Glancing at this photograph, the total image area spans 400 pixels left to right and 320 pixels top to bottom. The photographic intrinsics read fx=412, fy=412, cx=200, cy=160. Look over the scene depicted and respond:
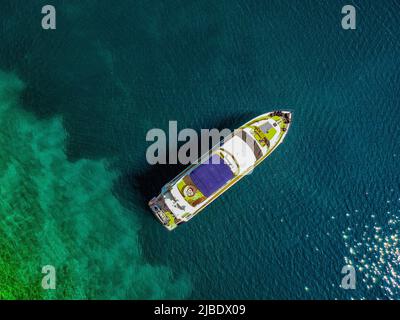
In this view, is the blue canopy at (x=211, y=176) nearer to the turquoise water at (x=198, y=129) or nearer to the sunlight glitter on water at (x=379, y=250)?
the turquoise water at (x=198, y=129)

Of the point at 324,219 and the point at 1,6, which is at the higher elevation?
the point at 1,6

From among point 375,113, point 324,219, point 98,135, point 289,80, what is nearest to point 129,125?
point 98,135

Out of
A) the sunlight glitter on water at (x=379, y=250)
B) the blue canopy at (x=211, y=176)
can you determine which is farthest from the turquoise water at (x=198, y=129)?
the blue canopy at (x=211, y=176)

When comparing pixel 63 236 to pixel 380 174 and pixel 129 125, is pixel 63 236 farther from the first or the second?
pixel 380 174

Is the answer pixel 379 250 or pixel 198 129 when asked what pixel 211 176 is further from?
pixel 379 250

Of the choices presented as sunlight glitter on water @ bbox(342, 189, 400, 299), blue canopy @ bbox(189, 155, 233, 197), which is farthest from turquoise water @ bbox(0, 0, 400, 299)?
blue canopy @ bbox(189, 155, 233, 197)

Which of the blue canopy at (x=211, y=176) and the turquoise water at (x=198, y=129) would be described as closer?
the blue canopy at (x=211, y=176)

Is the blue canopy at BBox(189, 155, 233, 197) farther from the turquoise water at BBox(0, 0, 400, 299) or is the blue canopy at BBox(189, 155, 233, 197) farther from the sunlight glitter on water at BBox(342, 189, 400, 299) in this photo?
the sunlight glitter on water at BBox(342, 189, 400, 299)
